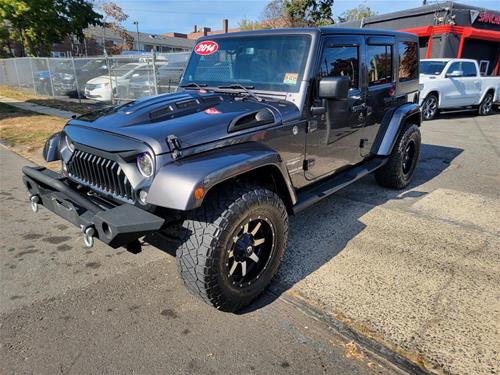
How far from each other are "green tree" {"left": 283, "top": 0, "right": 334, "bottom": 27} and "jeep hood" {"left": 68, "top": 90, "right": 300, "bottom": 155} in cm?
2443

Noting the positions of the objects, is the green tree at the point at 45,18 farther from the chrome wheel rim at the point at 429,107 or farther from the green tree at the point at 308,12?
the chrome wheel rim at the point at 429,107

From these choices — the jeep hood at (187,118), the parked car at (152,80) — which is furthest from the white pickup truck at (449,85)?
the jeep hood at (187,118)

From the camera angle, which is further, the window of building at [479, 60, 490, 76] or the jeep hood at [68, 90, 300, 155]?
the window of building at [479, 60, 490, 76]

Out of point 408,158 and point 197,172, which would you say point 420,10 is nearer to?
point 408,158

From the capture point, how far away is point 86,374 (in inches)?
84.2

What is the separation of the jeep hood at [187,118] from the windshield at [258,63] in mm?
243

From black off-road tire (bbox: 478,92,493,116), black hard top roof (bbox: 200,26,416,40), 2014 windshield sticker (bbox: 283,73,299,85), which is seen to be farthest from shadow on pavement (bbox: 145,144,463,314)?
black off-road tire (bbox: 478,92,493,116)

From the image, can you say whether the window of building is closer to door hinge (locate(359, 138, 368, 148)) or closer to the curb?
door hinge (locate(359, 138, 368, 148))

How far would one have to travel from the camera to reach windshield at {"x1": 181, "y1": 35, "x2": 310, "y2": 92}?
3.22 meters

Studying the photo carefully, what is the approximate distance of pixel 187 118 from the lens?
269 cm

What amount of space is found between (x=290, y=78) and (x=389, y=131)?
1.99 meters

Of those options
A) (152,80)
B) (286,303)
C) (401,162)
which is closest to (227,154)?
(286,303)

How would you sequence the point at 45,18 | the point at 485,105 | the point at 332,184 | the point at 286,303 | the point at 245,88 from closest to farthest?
1. the point at 286,303
2. the point at 245,88
3. the point at 332,184
4. the point at 485,105
5. the point at 45,18

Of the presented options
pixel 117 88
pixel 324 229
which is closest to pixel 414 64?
pixel 324 229
